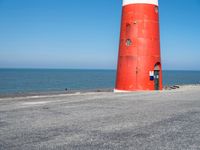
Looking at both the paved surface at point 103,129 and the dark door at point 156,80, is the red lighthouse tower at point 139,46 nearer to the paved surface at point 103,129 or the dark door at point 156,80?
the dark door at point 156,80

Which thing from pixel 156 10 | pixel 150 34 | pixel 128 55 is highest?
pixel 156 10

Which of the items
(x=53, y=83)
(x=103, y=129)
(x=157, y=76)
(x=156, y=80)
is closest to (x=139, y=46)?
(x=157, y=76)

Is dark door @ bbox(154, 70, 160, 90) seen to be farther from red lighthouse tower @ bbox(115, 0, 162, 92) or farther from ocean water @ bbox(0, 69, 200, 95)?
ocean water @ bbox(0, 69, 200, 95)

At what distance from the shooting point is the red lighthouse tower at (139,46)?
18.3 metres

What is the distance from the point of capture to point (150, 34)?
18531 millimetres

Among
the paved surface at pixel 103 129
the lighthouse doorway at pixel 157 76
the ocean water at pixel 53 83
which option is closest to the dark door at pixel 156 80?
the lighthouse doorway at pixel 157 76

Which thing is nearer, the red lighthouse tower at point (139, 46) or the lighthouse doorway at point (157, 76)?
the red lighthouse tower at point (139, 46)

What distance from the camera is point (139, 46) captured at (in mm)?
18312

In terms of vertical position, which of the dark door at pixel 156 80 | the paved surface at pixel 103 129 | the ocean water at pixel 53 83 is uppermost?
the dark door at pixel 156 80

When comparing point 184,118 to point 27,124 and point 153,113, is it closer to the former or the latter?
point 153,113

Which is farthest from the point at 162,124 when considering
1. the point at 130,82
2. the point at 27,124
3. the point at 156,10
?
the point at 156,10

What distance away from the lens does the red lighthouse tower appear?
60.0 ft

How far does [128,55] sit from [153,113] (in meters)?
10.9

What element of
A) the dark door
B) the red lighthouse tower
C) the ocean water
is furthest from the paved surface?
the ocean water
